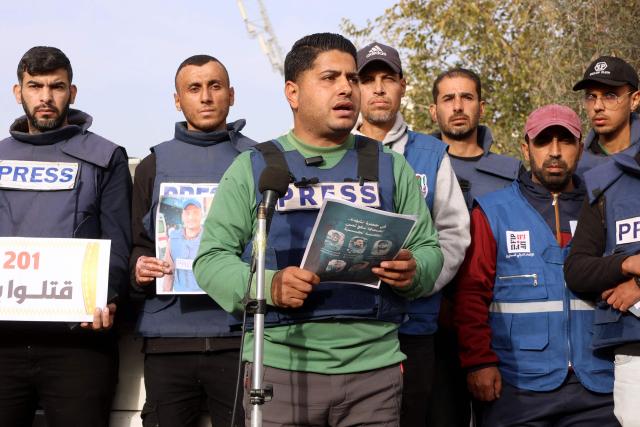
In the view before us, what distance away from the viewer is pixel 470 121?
7.20 m

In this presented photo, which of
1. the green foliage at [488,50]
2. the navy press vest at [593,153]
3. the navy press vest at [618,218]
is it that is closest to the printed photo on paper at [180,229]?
the navy press vest at [618,218]

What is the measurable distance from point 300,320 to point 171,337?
1.54 m

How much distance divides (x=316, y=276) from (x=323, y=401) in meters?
0.55

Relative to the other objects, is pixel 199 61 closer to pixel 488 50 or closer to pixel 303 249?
pixel 303 249

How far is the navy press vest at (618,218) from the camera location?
17.7ft

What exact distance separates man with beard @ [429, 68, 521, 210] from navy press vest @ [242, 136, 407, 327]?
199 centimetres

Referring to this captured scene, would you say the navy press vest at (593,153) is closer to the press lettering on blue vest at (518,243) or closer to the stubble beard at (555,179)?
the stubble beard at (555,179)

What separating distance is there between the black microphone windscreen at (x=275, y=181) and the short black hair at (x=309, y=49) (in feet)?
2.68

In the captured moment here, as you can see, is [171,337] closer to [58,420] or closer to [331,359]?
[58,420]

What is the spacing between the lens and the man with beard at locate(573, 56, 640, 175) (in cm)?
709

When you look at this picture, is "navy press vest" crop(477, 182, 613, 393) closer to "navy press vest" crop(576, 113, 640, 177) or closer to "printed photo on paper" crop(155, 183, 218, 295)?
"navy press vest" crop(576, 113, 640, 177)

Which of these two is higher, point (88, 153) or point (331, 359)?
point (88, 153)

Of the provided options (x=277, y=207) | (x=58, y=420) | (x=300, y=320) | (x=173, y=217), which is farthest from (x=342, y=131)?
(x=58, y=420)

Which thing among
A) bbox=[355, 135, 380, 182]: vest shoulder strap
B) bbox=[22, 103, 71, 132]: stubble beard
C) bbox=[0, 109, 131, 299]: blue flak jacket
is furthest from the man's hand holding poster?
bbox=[355, 135, 380, 182]: vest shoulder strap
